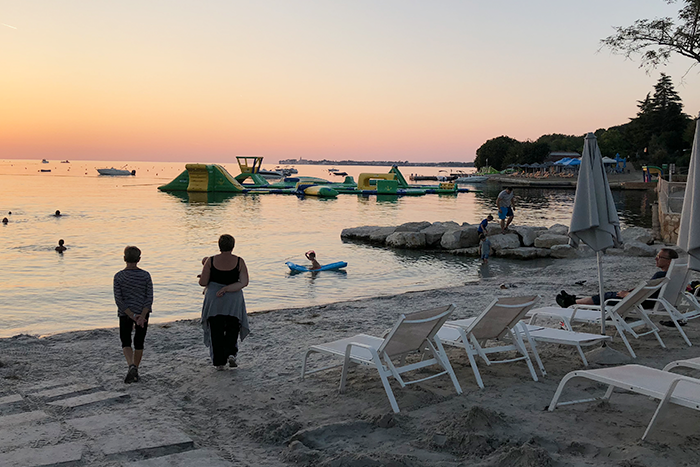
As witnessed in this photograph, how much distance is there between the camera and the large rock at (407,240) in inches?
807

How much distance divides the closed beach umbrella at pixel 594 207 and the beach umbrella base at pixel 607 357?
319 millimetres

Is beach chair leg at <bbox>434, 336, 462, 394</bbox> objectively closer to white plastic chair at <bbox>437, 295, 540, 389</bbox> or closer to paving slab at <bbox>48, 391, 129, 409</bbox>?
white plastic chair at <bbox>437, 295, 540, 389</bbox>

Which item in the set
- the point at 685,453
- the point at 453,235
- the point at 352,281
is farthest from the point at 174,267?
the point at 685,453

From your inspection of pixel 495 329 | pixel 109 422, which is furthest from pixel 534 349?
pixel 109 422

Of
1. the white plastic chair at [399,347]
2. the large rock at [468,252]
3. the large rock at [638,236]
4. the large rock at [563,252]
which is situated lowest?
the large rock at [468,252]

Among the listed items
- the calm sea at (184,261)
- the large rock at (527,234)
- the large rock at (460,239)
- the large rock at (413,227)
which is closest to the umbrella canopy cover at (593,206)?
the calm sea at (184,261)

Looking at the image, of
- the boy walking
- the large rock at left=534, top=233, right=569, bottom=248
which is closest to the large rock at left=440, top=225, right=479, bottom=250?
the large rock at left=534, top=233, right=569, bottom=248

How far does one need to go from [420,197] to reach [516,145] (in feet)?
222

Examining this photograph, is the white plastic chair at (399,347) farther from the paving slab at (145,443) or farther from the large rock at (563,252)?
the large rock at (563,252)

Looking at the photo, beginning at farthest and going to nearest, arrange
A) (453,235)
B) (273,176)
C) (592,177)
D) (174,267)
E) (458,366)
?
1. (273,176)
2. (453,235)
3. (174,267)
4. (592,177)
5. (458,366)

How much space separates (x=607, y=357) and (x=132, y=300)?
451 centimetres

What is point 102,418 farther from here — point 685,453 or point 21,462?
point 685,453

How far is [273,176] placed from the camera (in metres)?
100

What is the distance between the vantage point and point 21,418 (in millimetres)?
4070
